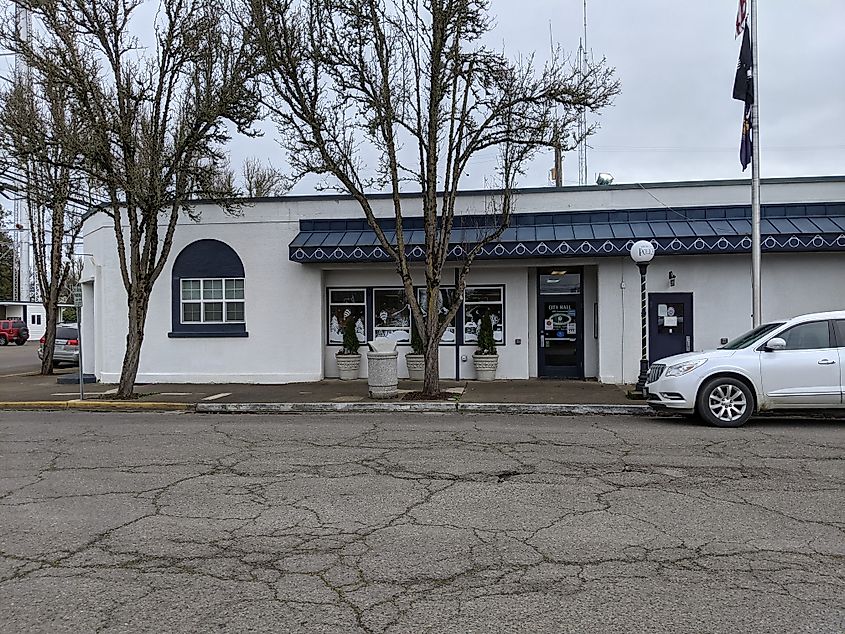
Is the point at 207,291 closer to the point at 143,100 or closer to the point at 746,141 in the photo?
the point at 143,100

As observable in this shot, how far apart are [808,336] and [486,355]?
8350 millimetres

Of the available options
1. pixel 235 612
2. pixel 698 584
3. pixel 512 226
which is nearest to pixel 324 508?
pixel 235 612

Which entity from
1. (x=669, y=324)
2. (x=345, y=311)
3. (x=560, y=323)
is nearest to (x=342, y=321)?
(x=345, y=311)

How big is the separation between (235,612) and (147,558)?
1367mm

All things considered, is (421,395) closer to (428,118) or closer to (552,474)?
(428,118)

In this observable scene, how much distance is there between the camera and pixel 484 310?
19391 mm

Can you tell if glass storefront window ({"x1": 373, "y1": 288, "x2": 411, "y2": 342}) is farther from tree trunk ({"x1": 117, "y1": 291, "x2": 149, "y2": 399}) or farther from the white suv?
the white suv

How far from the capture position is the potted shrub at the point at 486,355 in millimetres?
18812

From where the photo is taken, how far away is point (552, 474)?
27.4 ft

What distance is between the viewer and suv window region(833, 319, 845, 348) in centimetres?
1163

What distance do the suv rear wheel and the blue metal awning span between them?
20.4 ft

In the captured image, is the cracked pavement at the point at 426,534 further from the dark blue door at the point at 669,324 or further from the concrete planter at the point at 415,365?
the concrete planter at the point at 415,365

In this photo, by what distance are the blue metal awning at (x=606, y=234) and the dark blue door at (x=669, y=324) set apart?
1.37 m

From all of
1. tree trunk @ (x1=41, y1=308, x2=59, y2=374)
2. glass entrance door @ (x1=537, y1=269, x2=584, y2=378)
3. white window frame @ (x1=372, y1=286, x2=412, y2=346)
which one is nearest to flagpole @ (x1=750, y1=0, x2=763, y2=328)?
glass entrance door @ (x1=537, y1=269, x2=584, y2=378)
